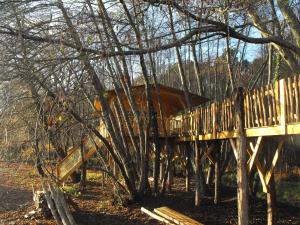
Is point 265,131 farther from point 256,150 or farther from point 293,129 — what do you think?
point 293,129

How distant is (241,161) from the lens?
9625 millimetres

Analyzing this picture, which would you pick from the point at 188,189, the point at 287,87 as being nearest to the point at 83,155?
the point at 188,189

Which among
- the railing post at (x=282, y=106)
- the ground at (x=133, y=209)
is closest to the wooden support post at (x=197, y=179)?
the ground at (x=133, y=209)

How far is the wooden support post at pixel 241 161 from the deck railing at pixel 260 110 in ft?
0.38

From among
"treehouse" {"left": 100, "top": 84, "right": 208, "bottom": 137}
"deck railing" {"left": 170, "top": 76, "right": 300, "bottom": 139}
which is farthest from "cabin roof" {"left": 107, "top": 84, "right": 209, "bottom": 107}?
"deck railing" {"left": 170, "top": 76, "right": 300, "bottom": 139}

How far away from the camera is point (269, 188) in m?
9.98

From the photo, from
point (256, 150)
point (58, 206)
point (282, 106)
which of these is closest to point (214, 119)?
point (256, 150)

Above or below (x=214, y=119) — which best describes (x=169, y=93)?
above

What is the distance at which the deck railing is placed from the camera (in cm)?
757

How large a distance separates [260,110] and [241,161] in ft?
4.84

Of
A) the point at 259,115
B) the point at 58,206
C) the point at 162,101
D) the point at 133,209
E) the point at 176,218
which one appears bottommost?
the point at 133,209

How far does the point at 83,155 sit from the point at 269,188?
23.5 ft

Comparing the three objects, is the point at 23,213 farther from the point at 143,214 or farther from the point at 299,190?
the point at 299,190

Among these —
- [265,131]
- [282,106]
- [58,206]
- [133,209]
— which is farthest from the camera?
[133,209]
